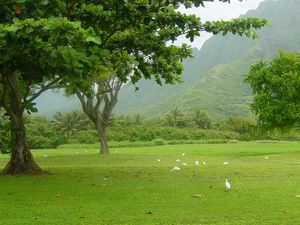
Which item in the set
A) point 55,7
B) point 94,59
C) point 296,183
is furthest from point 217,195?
point 55,7

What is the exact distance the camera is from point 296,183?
1282cm

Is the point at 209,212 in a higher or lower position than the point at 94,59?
lower

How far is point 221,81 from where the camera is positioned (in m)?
138

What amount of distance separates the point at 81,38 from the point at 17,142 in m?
8.53

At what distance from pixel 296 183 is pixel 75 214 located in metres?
6.84

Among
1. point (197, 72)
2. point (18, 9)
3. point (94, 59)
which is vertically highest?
point (197, 72)

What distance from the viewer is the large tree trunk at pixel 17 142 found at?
1560 cm

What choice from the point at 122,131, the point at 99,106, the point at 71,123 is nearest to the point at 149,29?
the point at 99,106

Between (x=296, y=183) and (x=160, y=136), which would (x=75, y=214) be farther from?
(x=160, y=136)

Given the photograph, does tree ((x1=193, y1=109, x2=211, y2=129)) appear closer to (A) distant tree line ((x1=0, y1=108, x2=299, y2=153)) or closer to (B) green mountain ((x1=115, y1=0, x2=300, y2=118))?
(A) distant tree line ((x1=0, y1=108, x2=299, y2=153))

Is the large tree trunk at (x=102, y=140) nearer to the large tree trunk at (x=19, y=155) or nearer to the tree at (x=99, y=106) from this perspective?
the tree at (x=99, y=106)

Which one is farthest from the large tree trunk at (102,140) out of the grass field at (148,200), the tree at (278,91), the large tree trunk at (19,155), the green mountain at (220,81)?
the green mountain at (220,81)

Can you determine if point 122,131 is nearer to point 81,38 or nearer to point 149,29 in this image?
point 149,29

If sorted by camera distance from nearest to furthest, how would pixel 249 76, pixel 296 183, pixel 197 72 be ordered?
pixel 296 183 < pixel 249 76 < pixel 197 72
